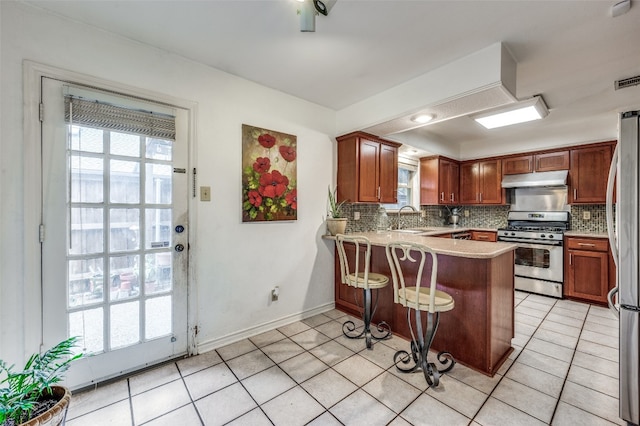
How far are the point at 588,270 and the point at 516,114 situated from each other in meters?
2.30

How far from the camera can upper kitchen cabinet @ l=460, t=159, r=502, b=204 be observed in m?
4.77

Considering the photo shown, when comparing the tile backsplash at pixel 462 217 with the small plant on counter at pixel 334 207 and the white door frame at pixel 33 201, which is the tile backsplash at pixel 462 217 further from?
the white door frame at pixel 33 201

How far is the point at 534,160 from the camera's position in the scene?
14.4 ft

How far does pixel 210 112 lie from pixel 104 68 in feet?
2.46

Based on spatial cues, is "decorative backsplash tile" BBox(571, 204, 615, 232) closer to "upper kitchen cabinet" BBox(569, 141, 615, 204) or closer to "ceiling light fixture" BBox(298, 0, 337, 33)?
"upper kitchen cabinet" BBox(569, 141, 615, 204)

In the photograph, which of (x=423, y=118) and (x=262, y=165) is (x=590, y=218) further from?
(x=262, y=165)

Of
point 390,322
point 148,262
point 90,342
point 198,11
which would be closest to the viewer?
point 198,11

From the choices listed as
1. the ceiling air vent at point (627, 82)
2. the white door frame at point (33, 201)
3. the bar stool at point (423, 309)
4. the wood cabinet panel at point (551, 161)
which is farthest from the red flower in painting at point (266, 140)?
the wood cabinet panel at point (551, 161)

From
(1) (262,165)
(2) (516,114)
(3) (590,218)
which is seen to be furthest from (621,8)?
(3) (590,218)

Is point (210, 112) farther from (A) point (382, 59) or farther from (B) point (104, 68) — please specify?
(A) point (382, 59)

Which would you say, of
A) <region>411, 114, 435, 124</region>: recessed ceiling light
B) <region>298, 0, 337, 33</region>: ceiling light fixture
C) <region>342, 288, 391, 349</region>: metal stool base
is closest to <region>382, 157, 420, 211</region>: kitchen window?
<region>411, 114, 435, 124</region>: recessed ceiling light

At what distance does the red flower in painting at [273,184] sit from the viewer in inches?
106

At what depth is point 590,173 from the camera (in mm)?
3871

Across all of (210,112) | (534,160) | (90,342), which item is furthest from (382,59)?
(534,160)
